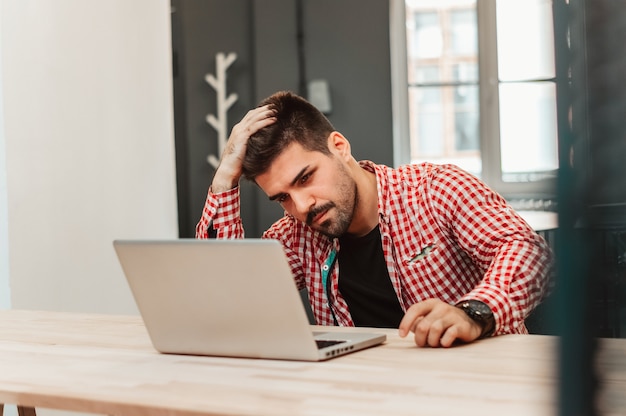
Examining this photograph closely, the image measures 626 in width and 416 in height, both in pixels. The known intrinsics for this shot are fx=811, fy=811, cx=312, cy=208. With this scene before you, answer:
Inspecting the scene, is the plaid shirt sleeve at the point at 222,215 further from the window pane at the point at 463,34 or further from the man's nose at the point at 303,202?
the window pane at the point at 463,34

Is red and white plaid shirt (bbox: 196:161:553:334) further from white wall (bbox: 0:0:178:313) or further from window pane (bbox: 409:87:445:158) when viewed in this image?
window pane (bbox: 409:87:445:158)

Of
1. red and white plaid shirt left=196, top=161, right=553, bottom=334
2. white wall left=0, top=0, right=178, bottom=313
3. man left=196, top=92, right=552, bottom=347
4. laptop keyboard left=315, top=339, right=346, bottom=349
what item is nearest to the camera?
laptop keyboard left=315, top=339, right=346, bottom=349

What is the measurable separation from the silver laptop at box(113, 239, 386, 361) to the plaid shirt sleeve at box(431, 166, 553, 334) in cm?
23

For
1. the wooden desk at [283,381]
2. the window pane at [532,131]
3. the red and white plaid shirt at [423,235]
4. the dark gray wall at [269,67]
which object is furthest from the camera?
the dark gray wall at [269,67]

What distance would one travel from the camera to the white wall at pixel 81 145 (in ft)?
8.45

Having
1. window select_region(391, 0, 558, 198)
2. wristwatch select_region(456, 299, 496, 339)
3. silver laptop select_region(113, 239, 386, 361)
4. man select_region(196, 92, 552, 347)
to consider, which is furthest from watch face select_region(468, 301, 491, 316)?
window select_region(391, 0, 558, 198)

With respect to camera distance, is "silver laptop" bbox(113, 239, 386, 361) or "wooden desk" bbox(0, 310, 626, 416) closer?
"wooden desk" bbox(0, 310, 626, 416)

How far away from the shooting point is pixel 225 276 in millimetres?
1129

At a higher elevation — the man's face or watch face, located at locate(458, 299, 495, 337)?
the man's face

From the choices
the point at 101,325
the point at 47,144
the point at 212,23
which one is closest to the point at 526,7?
the point at 101,325

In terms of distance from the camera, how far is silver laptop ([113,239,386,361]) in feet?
3.60

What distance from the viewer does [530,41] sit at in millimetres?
164

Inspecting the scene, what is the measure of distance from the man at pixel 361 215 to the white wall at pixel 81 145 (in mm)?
938

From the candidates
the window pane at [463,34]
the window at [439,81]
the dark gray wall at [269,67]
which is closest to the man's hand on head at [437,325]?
the window at [439,81]
